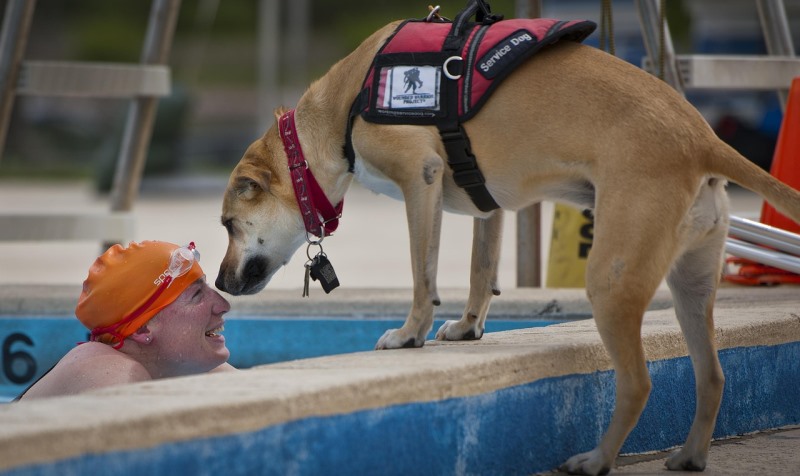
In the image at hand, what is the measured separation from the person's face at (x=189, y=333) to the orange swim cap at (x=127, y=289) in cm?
5

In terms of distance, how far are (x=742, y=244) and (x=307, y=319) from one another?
2.14 metres

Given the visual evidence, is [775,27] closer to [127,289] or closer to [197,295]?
[197,295]

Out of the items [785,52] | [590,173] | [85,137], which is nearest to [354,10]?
[85,137]

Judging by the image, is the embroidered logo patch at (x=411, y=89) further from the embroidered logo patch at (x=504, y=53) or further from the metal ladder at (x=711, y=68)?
the metal ladder at (x=711, y=68)

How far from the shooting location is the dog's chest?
156 inches

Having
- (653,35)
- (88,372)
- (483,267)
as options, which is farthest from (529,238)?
(88,372)

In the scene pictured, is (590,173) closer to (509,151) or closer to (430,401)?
(509,151)

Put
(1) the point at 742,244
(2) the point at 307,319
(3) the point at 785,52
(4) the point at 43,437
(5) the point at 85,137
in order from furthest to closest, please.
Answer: (5) the point at 85,137, (3) the point at 785,52, (2) the point at 307,319, (1) the point at 742,244, (4) the point at 43,437

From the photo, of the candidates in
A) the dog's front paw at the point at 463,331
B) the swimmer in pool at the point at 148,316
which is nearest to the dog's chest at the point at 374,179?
the dog's front paw at the point at 463,331

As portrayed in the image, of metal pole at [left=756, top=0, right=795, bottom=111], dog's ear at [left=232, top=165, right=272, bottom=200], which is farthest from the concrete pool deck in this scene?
metal pole at [left=756, top=0, right=795, bottom=111]

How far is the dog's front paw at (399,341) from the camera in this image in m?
3.78

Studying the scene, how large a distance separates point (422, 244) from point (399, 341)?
0.32m

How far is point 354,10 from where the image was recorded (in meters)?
54.9

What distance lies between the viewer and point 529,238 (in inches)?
258
